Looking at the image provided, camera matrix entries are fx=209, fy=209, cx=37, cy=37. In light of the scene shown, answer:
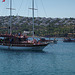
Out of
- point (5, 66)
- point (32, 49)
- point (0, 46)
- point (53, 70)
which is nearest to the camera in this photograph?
point (53, 70)

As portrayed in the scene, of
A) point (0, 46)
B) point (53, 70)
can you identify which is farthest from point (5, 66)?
point (0, 46)

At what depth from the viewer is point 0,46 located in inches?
2440

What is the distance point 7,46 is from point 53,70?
29.2 m

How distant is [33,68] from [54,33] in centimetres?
16558

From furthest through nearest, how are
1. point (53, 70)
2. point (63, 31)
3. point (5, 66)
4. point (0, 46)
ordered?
point (63, 31), point (0, 46), point (5, 66), point (53, 70)

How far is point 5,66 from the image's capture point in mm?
36000

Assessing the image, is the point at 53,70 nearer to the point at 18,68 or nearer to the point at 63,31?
the point at 18,68

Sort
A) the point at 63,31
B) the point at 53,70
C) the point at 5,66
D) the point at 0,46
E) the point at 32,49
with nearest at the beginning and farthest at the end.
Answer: the point at 53,70
the point at 5,66
the point at 32,49
the point at 0,46
the point at 63,31

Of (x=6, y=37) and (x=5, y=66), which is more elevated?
(x=6, y=37)

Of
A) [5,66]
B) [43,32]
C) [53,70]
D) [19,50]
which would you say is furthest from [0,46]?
[43,32]

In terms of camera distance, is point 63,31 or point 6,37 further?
point 63,31

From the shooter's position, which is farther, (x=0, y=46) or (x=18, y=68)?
(x=0, y=46)

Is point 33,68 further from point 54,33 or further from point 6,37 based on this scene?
point 54,33

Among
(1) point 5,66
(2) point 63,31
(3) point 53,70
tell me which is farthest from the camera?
(2) point 63,31
